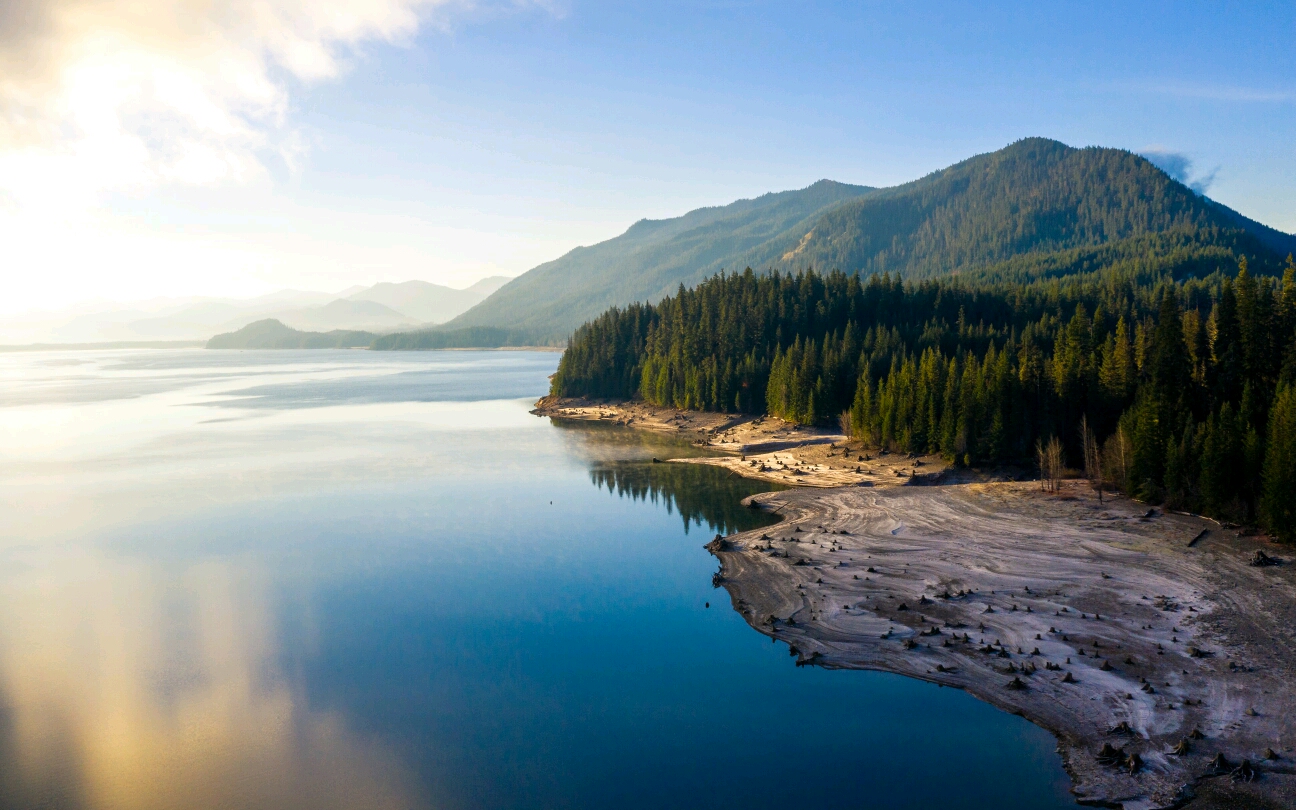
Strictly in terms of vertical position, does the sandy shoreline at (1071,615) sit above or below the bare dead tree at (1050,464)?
below

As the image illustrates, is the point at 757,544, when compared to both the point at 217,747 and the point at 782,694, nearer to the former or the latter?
the point at 782,694

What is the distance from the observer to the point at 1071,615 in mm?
34312

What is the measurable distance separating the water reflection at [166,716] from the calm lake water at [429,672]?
111 mm

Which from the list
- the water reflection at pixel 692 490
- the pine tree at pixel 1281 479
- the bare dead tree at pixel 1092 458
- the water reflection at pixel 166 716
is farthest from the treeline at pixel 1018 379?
the water reflection at pixel 166 716

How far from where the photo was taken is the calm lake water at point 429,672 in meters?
24.5

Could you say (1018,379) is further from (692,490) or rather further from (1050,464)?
(692,490)

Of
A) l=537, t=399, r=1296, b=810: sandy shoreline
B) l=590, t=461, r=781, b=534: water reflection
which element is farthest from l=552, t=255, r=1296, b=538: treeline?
l=590, t=461, r=781, b=534: water reflection

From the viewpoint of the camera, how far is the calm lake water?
24.5m

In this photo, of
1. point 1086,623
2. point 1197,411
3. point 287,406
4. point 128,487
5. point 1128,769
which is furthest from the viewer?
point 287,406

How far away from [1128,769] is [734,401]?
84.1 metres

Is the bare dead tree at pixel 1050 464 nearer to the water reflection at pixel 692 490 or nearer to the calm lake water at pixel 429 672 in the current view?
the water reflection at pixel 692 490

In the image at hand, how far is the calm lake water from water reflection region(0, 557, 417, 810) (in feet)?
0.36

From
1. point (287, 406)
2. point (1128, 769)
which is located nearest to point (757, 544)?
point (1128, 769)

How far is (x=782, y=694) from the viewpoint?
98.7ft
